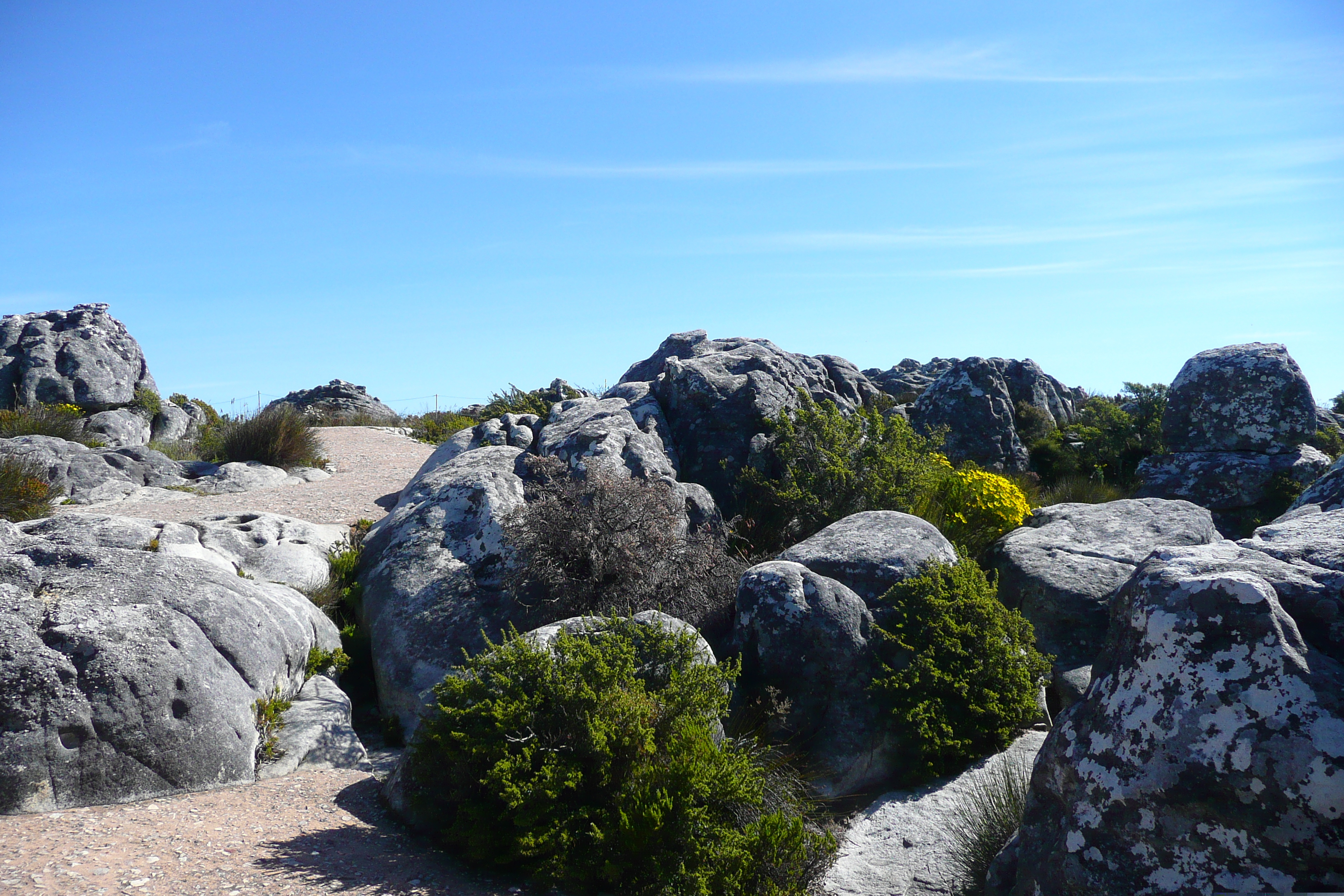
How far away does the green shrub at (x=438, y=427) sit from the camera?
→ 22750 millimetres

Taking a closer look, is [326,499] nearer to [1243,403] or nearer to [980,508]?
[980,508]

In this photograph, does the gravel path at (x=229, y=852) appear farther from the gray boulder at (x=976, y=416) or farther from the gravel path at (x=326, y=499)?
the gray boulder at (x=976, y=416)

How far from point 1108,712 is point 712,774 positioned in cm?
239

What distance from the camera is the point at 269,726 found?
22.0ft

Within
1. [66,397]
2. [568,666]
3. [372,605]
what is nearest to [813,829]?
[568,666]

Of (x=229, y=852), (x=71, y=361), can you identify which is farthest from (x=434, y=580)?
(x=71, y=361)

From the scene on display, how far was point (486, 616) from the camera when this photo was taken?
877cm

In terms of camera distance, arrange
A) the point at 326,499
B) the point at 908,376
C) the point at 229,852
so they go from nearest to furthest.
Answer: the point at 229,852, the point at 326,499, the point at 908,376

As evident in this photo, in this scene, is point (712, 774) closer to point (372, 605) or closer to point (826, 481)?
point (372, 605)

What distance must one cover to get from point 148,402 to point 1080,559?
77.7 ft

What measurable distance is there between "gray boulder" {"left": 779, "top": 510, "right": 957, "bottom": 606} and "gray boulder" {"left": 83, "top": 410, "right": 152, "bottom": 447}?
57.1 feet

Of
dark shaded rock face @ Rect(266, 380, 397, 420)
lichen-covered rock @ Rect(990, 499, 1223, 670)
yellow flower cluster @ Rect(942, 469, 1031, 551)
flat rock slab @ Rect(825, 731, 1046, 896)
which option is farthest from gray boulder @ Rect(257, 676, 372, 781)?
dark shaded rock face @ Rect(266, 380, 397, 420)

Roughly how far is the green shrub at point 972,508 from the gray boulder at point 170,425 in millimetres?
20471

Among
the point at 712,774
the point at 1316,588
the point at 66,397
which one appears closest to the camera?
the point at 1316,588
